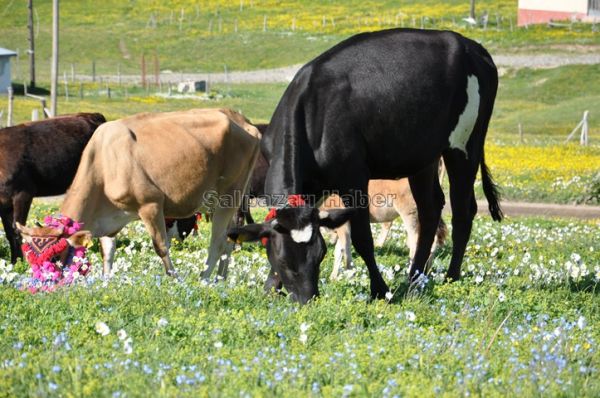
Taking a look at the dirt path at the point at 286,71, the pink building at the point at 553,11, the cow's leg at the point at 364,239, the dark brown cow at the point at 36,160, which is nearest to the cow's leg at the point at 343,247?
the cow's leg at the point at 364,239

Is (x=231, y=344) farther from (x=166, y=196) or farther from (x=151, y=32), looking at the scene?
(x=151, y=32)

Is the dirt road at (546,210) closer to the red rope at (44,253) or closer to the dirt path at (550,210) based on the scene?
the dirt path at (550,210)

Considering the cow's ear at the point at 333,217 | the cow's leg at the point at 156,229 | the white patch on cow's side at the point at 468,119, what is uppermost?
the white patch on cow's side at the point at 468,119

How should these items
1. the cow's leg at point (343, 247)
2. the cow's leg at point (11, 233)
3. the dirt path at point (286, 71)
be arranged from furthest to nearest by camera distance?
the dirt path at point (286, 71) → the cow's leg at point (11, 233) → the cow's leg at point (343, 247)

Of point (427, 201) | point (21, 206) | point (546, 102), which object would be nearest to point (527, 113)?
point (546, 102)

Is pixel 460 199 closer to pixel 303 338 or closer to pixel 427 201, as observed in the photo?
pixel 427 201

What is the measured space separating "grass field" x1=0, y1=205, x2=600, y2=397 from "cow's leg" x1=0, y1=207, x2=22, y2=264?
272 centimetres

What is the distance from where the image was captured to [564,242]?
1666 centimetres

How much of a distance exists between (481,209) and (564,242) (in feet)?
25.1

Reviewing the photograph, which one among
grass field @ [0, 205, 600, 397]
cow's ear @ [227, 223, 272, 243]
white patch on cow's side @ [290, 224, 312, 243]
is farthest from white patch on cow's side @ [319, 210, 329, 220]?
grass field @ [0, 205, 600, 397]

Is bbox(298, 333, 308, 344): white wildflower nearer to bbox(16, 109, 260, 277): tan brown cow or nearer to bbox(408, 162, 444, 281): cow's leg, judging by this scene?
bbox(16, 109, 260, 277): tan brown cow

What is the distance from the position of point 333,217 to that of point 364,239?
105 cm

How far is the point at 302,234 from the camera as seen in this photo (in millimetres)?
10344

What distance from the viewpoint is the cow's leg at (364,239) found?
11297 mm
